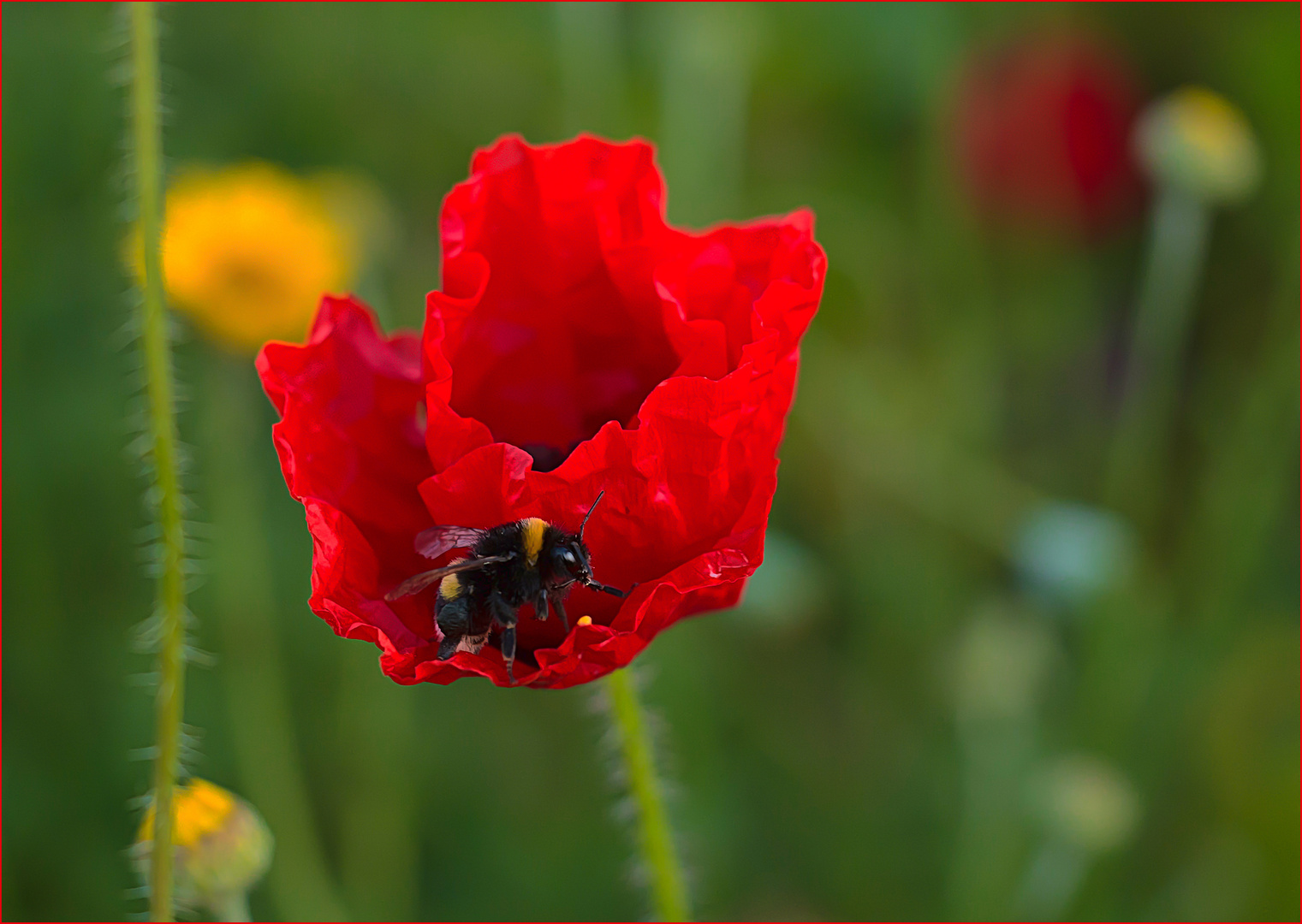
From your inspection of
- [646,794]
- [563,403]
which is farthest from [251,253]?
[646,794]

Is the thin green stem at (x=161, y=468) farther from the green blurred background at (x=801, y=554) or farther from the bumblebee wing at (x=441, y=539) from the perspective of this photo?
the green blurred background at (x=801, y=554)

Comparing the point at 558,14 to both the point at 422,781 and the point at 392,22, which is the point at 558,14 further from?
the point at 422,781

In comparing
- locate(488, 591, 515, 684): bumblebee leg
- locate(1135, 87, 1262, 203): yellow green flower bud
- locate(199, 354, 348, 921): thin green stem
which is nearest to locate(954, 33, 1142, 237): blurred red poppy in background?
locate(1135, 87, 1262, 203): yellow green flower bud

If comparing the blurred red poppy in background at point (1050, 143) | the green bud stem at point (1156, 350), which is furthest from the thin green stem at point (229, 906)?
the blurred red poppy in background at point (1050, 143)

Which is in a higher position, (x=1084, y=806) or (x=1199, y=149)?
(x=1199, y=149)

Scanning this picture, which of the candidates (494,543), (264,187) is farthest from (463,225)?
(264,187)

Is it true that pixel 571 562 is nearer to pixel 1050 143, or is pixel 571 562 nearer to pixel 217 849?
pixel 217 849

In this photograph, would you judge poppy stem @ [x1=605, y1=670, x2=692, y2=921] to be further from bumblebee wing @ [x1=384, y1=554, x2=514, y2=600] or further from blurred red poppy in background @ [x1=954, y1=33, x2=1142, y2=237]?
blurred red poppy in background @ [x1=954, y1=33, x2=1142, y2=237]
